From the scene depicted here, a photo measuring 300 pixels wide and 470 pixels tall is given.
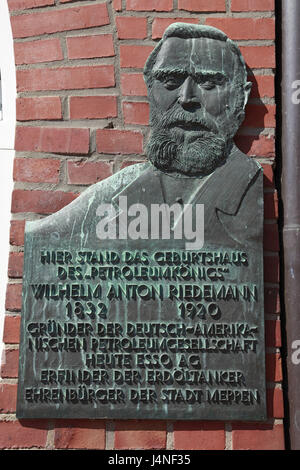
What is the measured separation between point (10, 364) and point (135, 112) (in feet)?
3.27

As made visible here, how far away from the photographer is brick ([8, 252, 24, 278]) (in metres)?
1.99

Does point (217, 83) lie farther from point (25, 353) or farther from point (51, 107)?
point (25, 353)

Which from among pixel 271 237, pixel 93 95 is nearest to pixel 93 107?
pixel 93 95

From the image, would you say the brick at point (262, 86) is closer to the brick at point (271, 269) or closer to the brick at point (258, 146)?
the brick at point (258, 146)

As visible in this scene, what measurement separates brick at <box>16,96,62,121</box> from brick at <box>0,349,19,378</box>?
84cm

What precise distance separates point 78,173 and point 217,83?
0.60 metres

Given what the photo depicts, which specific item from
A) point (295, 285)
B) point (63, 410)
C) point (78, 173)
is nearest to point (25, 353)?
point (63, 410)

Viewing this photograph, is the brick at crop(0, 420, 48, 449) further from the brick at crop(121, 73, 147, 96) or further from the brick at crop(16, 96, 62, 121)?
the brick at crop(121, 73, 147, 96)

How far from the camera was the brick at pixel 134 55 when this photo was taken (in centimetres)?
208

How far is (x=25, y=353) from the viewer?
6.24 ft

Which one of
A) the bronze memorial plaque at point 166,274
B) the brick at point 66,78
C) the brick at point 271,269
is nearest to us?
the bronze memorial plaque at point 166,274

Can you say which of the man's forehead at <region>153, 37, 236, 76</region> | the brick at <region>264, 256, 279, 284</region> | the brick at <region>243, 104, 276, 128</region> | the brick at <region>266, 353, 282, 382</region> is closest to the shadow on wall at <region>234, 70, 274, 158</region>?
the brick at <region>243, 104, 276, 128</region>

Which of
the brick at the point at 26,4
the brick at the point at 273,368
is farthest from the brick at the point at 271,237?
the brick at the point at 26,4

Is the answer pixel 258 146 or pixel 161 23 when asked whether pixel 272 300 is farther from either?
pixel 161 23
